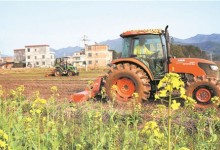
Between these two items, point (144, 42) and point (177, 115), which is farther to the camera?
point (144, 42)

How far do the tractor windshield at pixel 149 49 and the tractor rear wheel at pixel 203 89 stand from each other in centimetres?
114

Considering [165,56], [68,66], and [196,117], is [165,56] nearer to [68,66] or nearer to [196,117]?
[196,117]

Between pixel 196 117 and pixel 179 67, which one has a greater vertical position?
pixel 179 67

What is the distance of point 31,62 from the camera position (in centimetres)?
9819

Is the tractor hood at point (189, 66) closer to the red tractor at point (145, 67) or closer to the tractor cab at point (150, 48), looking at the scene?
the red tractor at point (145, 67)

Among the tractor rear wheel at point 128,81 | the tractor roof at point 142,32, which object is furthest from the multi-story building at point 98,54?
the tractor rear wheel at point 128,81

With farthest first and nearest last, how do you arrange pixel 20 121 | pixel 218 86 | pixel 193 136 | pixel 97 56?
pixel 97 56, pixel 218 86, pixel 193 136, pixel 20 121

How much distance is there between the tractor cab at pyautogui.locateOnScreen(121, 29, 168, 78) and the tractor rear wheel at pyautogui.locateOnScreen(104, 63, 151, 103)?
1.21ft

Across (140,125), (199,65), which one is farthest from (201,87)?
(140,125)

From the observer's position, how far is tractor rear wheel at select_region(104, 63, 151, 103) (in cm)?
900

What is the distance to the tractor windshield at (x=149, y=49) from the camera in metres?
9.16

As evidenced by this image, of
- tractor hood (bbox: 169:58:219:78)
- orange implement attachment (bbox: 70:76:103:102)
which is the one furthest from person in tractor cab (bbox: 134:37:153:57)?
orange implement attachment (bbox: 70:76:103:102)

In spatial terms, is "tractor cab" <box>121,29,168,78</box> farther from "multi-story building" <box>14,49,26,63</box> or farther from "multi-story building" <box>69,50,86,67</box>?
"multi-story building" <box>14,49,26,63</box>

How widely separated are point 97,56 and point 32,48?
20.5m
